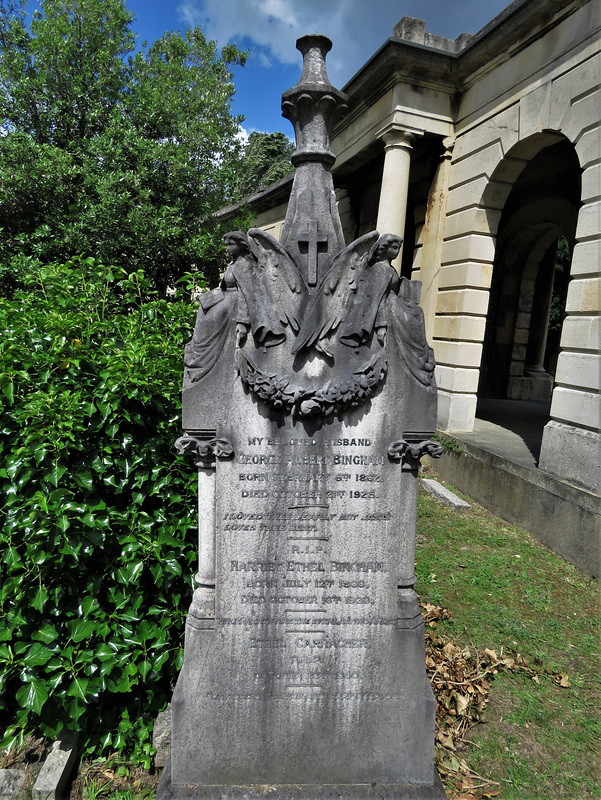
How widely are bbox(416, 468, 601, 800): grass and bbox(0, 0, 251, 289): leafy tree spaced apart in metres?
7.32

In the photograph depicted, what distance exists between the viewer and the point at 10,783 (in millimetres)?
2754

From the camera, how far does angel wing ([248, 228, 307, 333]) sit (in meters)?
2.43

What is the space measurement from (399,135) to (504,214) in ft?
16.4

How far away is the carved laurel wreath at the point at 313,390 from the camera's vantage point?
7.82 feet

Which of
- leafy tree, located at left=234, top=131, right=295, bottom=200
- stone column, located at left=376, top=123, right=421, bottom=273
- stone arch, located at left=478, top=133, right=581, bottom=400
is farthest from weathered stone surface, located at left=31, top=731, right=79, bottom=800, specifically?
leafy tree, located at left=234, top=131, right=295, bottom=200

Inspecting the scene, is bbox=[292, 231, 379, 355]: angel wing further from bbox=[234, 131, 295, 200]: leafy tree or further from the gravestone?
bbox=[234, 131, 295, 200]: leafy tree

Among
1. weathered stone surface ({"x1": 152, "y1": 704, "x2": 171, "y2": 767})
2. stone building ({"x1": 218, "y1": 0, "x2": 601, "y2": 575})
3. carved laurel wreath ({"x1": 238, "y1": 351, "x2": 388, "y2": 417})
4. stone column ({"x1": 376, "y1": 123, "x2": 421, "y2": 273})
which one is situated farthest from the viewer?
stone column ({"x1": 376, "y1": 123, "x2": 421, "y2": 273})

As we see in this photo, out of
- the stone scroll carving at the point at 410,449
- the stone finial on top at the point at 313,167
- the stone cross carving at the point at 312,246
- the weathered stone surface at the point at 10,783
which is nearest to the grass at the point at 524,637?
the stone scroll carving at the point at 410,449

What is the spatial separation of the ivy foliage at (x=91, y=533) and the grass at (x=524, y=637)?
2.24 metres

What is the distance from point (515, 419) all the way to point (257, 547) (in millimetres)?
9575

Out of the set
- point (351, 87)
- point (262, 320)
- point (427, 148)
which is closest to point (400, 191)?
point (427, 148)

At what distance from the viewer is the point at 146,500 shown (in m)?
3.17

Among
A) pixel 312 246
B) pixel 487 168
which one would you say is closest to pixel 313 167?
pixel 312 246

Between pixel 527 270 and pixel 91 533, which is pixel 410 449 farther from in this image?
pixel 527 270
